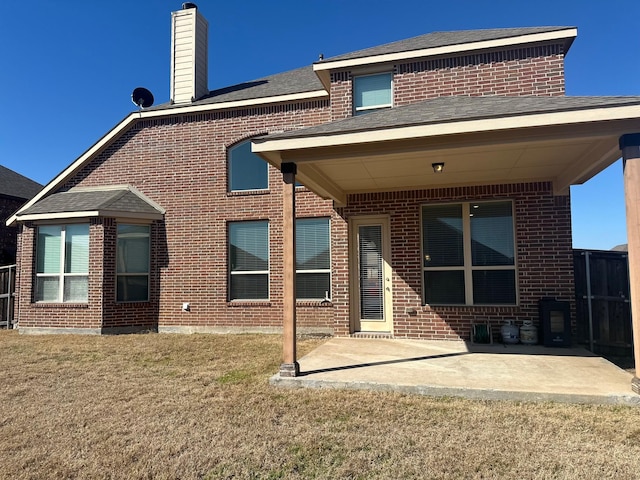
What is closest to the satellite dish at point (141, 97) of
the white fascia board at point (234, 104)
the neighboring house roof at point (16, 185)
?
the white fascia board at point (234, 104)

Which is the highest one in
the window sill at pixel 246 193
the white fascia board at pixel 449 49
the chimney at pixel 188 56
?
the chimney at pixel 188 56

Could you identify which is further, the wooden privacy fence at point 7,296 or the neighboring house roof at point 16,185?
the neighboring house roof at point 16,185

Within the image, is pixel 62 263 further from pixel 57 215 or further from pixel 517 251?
pixel 517 251

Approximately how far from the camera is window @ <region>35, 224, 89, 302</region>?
1023 cm

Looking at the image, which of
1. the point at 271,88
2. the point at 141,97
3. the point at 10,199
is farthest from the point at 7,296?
the point at 271,88

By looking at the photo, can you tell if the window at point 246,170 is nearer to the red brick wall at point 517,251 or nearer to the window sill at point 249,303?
the window sill at point 249,303

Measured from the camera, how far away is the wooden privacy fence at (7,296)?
12062 mm

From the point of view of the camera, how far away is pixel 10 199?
623 inches

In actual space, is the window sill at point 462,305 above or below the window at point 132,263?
below

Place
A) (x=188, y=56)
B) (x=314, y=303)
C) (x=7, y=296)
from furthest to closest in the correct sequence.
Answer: (x=7, y=296), (x=188, y=56), (x=314, y=303)

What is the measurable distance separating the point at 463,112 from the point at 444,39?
4.54m

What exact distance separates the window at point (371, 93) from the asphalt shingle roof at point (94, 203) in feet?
18.4

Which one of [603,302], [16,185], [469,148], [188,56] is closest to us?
[469,148]

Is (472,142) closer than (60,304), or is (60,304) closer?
(472,142)
